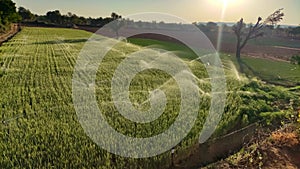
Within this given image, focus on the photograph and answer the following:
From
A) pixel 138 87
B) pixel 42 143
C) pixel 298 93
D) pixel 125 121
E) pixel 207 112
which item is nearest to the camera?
pixel 42 143

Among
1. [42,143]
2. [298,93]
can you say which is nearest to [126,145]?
[42,143]

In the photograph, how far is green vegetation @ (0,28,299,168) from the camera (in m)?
5.44

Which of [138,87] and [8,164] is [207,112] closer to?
[138,87]

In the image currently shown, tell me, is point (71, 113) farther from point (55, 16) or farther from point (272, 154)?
point (55, 16)

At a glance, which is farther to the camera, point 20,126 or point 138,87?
point 138,87

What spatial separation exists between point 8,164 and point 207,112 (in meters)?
5.29

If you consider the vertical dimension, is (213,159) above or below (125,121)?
below

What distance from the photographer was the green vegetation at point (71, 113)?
5.44 meters

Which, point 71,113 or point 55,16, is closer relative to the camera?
point 71,113

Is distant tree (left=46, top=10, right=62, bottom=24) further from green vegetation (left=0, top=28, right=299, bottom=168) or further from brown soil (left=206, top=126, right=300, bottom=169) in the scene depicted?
brown soil (left=206, top=126, right=300, bottom=169)

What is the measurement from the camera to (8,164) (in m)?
5.09

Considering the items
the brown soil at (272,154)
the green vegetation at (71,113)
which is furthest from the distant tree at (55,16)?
the brown soil at (272,154)

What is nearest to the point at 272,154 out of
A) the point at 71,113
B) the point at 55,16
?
the point at 71,113

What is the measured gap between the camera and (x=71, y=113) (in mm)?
7547
